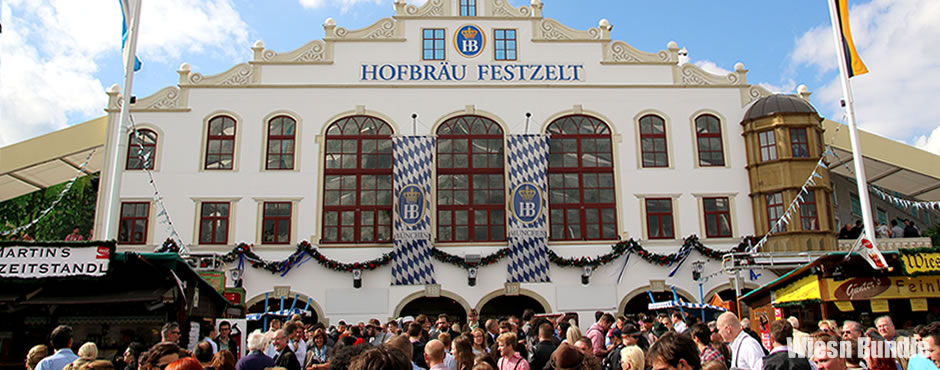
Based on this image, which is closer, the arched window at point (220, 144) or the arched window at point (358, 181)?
the arched window at point (358, 181)

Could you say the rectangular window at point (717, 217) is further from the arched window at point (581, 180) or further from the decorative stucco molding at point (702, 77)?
the decorative stucco molding at point (702, 77)

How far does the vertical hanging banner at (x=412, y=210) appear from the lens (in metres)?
22.0

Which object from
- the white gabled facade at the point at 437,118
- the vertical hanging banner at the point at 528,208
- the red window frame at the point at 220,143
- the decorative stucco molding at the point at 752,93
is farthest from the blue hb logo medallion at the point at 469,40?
the decorative stucco molding at the point at 752,93

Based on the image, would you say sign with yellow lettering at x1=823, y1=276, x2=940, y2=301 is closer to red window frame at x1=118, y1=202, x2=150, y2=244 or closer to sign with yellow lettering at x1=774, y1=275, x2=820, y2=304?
sign with yellow lettering at x1=774, y1=275, x2=820, y2=304

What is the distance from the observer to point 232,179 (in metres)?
22.9

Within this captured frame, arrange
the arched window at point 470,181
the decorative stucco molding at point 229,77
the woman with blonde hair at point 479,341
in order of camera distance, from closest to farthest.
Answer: the woman with blonde hair at point 479,341 < the arched window at point 470,181 < the decorative stucco molding at point 229,77

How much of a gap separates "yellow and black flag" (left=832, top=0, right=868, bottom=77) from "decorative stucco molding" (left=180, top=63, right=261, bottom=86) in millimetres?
16840

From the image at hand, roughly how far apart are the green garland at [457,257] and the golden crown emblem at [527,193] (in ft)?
5.63

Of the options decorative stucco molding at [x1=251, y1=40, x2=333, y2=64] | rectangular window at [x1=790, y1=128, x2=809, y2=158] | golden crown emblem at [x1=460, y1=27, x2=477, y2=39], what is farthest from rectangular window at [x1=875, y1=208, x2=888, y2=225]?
decorative stucco molding at [x1=251, y1=40, x2=333, y2=64]

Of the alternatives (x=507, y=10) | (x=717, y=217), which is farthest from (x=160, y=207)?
(x=717, y=217)

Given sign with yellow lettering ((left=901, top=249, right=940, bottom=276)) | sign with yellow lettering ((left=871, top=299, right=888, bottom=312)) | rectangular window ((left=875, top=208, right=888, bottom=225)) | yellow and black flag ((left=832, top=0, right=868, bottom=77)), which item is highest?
yellow and black flag ((left=832, top=0, right=868, bottom=77))

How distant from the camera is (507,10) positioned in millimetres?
24594

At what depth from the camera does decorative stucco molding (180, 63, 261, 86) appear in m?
23.6

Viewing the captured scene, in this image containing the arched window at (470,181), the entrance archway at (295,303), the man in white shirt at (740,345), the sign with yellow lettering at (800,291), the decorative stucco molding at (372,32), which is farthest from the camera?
the decorative stucco molding at (372,32)
